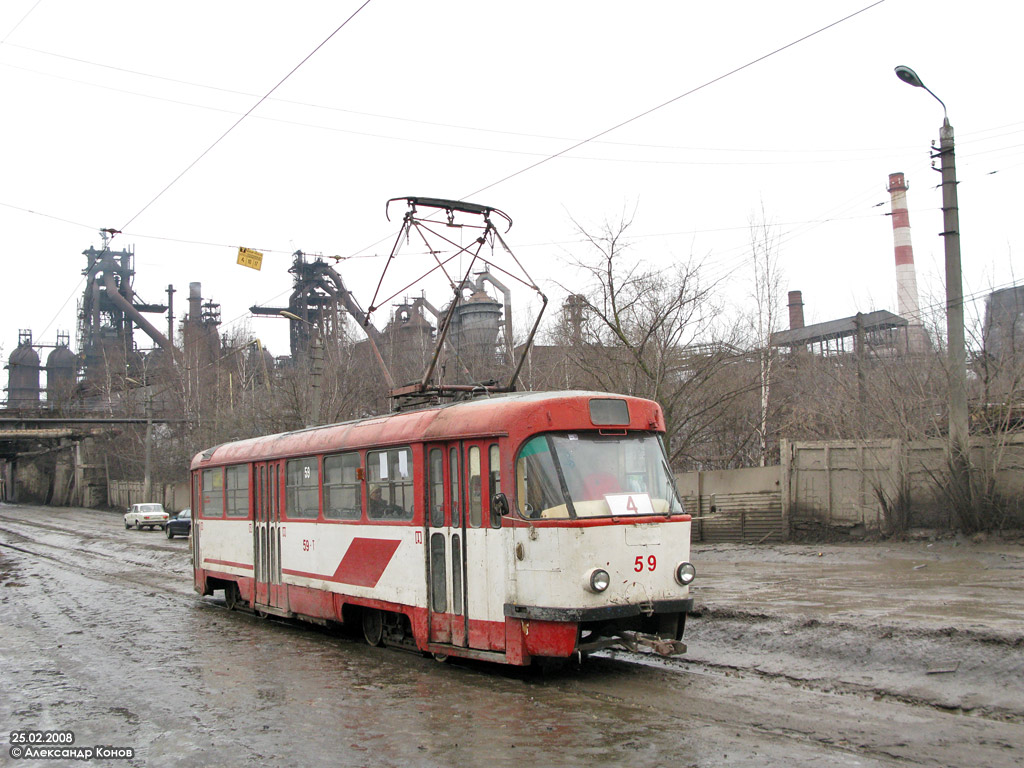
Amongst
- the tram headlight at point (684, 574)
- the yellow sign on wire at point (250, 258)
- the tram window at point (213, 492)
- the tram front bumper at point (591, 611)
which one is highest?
the yellow sign on wire at point (250, 258)

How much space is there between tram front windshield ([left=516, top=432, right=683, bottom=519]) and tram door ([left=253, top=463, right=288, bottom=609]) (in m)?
6.13

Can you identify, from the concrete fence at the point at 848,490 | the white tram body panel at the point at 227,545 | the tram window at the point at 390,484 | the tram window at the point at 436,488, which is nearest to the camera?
the tram window at the point at 436,488

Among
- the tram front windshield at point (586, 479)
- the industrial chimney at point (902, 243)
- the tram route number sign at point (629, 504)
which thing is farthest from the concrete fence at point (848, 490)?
the industrial chimney at point (902, 243)

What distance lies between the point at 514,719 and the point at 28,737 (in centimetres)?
384

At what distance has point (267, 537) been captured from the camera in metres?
13.7

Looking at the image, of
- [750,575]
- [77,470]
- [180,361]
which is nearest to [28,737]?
[750,575]

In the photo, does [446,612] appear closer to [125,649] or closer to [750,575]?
[125,649]

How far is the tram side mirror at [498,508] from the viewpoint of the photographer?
8.45 m

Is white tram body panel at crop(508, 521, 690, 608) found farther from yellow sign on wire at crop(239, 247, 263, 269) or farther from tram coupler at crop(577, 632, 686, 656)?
yellow sign on wire at crop(239, 247, 263, 269)

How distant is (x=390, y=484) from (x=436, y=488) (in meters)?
1.02

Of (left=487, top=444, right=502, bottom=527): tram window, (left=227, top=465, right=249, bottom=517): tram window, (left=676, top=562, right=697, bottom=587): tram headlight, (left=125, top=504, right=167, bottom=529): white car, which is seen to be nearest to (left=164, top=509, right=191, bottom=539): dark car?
(left=125, top=504, right=167, bottom=529): white car

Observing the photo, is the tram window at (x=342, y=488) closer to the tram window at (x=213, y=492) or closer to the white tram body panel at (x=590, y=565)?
the white tram body panel at (x=590, y=565)

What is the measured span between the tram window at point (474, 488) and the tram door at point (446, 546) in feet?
0.52

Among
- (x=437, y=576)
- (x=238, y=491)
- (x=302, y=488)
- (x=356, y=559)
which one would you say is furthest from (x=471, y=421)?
(x=238, y=491)
